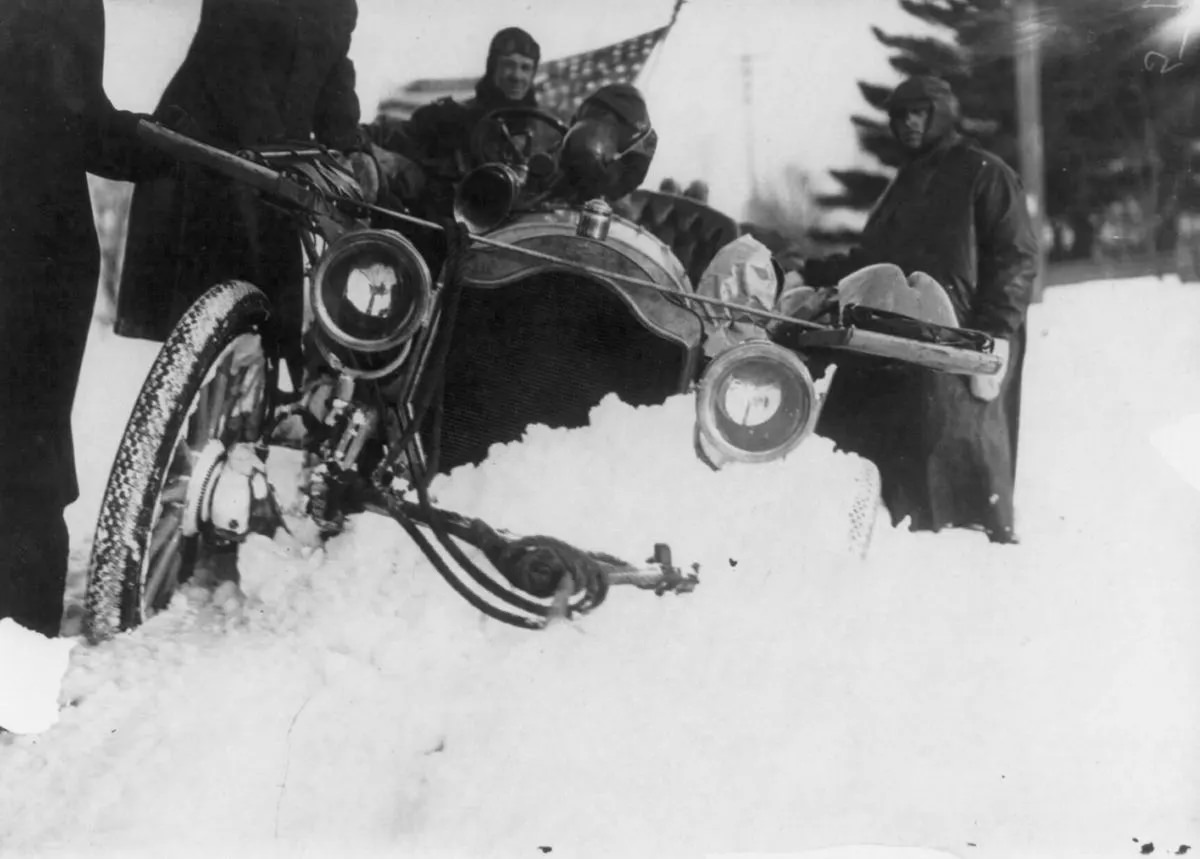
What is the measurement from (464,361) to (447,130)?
0.39 meters

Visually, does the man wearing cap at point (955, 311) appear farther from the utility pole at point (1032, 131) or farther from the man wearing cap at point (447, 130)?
the man wearing cap at point (447, 130)

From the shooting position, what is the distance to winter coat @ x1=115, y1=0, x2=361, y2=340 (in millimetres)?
1466

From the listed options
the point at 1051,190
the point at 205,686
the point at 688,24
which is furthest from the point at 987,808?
the point at 688,24

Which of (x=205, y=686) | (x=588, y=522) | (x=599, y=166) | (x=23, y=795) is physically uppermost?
(x=599, y=166)

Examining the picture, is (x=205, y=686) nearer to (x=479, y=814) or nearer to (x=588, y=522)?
(x=479, y=814)

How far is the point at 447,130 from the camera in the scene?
149cm

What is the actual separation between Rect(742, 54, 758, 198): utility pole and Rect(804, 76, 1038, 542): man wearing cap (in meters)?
0.18

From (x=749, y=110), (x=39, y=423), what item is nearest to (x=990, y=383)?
(x=749, y=110)

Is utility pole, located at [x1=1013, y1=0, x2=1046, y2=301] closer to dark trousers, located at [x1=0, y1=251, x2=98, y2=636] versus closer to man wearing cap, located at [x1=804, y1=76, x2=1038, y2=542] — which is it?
man wearing cap, located at [x1=804, y1=76, x2=1038, y2=542]

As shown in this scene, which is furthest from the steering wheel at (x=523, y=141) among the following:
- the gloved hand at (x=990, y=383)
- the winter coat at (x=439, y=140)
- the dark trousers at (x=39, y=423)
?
the gloved hand at (x=990, y=383)

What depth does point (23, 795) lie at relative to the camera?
1384mm

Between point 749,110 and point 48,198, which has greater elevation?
point 749,110

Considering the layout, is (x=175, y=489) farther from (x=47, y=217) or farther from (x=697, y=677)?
(x=697, y=677)

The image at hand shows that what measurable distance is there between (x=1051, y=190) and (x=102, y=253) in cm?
160
